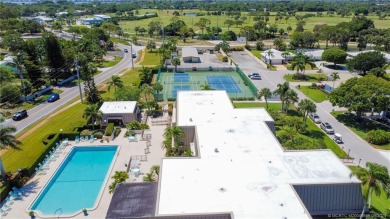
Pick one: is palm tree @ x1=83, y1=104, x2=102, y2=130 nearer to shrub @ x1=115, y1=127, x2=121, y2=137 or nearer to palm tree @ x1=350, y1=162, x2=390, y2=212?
shrub @ x1=115, y1=127, x2=121, y2=137

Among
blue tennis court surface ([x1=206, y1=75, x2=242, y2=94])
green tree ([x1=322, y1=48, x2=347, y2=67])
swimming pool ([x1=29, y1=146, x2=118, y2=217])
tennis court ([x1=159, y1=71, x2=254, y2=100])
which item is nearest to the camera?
swimming pool ([x1=29, y1=146, x2=118, y2=217])

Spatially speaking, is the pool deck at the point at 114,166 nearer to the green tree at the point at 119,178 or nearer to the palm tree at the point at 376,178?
the green tree at the point at 119,178

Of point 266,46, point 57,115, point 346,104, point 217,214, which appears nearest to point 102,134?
point 57,115

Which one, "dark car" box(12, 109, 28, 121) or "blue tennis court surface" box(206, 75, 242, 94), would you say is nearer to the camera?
"dark car" box(12, 109, 28, 121)

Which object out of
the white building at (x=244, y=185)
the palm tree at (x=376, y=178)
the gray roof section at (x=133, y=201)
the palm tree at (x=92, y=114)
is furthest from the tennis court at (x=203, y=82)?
the palm tree at (x=376, y=178)

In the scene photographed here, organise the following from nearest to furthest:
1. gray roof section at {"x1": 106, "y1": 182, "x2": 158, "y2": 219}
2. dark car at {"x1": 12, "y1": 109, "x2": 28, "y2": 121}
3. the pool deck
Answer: gray roof section at {"x1": 106, "y1": 182, "x2": 158, "y2": 219}
the pool deck
dark car at {"x1": 12, "y1": 109, "x2": 28, "y2": 121}

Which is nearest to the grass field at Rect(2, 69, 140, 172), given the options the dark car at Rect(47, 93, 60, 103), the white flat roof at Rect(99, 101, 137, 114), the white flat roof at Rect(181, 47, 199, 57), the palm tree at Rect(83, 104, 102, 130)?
the palm tree at Rect(83, 104, 102, 130)

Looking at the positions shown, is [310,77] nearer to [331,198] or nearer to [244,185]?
[331,198]
